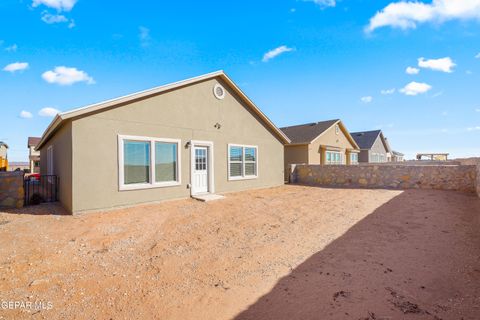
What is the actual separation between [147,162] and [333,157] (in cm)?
1858

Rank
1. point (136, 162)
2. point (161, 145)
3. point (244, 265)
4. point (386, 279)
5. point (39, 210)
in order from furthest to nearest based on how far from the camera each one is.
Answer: point (161, 145) → point (136, 162) → point (39, 210) → point (244, 265) → point (386, 279)

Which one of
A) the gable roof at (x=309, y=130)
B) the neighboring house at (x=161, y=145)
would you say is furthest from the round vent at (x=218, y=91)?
the gable roof at (x=309, y=130)

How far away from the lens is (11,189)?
8.49 meters

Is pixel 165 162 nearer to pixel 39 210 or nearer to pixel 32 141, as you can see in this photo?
pixel 39 210

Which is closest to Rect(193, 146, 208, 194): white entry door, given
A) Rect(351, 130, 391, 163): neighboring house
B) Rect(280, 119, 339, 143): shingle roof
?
Rect(280, 119, 339, 143): shingle roof

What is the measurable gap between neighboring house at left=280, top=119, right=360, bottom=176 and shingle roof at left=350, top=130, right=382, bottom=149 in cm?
690

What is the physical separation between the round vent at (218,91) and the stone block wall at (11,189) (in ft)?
26.7

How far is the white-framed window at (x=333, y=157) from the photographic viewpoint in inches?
862

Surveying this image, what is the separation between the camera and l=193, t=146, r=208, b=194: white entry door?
1058 cm

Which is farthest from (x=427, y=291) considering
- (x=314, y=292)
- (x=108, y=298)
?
(x=108, y=298)

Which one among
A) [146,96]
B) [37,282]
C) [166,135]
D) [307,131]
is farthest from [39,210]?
[307,131]

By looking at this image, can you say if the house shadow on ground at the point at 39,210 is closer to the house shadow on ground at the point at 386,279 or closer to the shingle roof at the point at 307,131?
the house shadow on ground at the point at 386,279

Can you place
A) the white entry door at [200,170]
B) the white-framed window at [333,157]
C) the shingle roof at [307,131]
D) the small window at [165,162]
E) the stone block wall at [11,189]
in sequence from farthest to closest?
1. the white-framed window at [333,157]
2. the shingle roof at [307,131]
3. the white entry door at [200,170]
4. the small window at [165,162]
5. the stone block wall at [11,189]

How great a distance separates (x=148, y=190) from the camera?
8.97 meters
